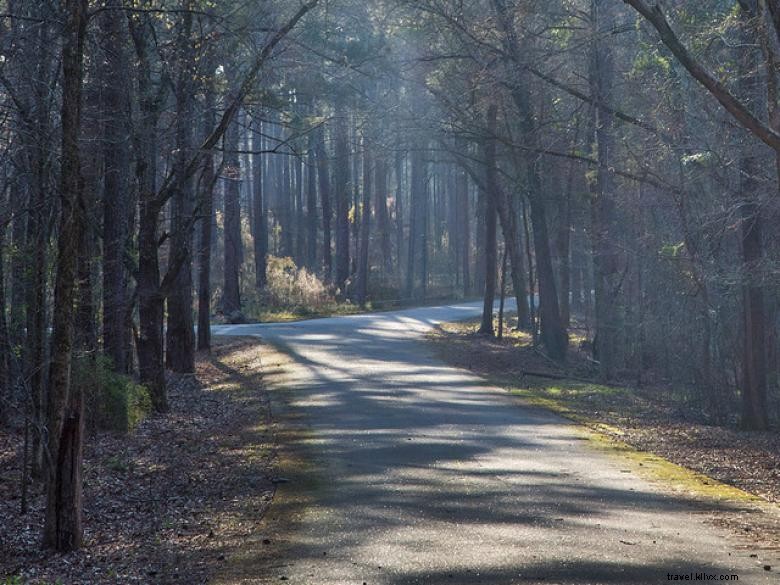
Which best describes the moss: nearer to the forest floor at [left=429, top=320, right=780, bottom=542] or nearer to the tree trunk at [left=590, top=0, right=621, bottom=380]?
the forest floor at [left=429, top=320, right=780, bottom=542]

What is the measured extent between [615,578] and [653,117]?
1334cm

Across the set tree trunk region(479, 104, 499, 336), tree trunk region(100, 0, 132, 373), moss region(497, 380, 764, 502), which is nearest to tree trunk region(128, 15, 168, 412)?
tree trunk region(100, 0, 132, 373)

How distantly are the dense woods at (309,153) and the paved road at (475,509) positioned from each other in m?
2.56

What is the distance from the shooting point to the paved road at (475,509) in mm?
7211

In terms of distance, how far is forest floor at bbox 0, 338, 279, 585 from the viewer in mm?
8023

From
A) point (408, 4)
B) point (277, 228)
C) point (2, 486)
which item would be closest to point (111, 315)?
point (2, 486)

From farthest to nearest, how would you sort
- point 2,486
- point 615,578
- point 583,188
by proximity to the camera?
point 583,188 < point 2,486 < point 615,578

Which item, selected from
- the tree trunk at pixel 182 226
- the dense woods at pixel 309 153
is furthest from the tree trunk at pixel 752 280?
the tree trunk at pixel 182 226

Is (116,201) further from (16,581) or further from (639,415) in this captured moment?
(639,415)

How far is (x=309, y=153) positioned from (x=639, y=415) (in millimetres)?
7460

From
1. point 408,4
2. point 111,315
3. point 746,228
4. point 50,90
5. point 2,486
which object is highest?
point 408,4

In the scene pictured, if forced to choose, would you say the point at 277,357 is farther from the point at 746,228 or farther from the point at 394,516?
the point at 394,516

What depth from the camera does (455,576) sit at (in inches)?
275

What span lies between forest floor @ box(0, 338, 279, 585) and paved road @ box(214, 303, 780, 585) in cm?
64
